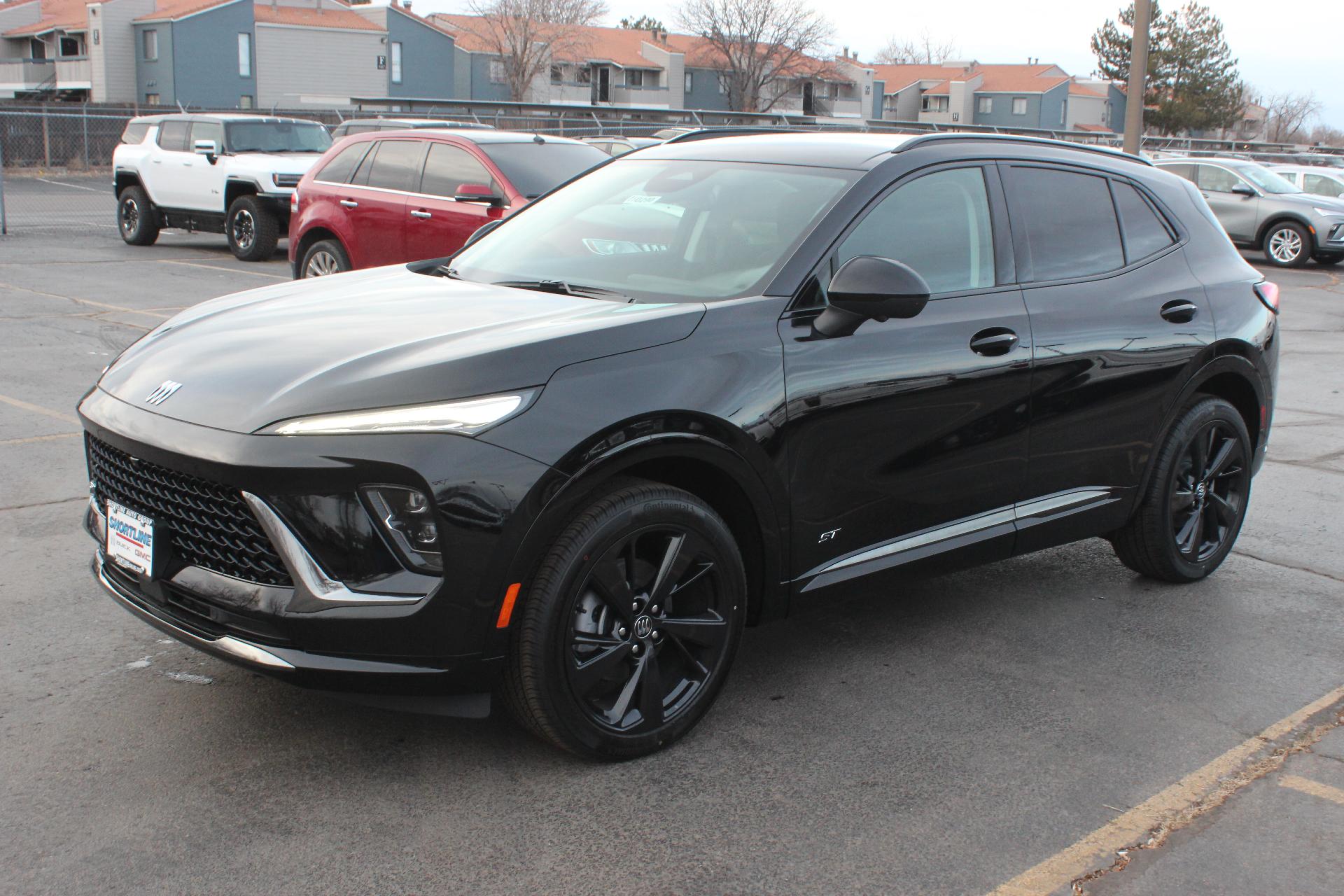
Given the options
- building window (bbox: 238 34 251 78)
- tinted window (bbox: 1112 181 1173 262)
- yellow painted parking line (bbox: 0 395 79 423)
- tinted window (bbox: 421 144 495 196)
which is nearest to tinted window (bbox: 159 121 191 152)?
tinted window (bbox: 421 144 495 196)

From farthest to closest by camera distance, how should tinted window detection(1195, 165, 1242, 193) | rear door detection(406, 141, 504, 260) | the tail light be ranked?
tinted window detection(1195, 165, 1242, 193)
rear door detection(406, 141, 504, 260)
the tail light

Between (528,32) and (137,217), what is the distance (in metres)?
56.7

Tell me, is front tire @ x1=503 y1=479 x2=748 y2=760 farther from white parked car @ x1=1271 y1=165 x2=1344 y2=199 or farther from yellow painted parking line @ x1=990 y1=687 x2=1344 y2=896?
white parked car @ x1=1271 y1=165 x2=1344 y2=199

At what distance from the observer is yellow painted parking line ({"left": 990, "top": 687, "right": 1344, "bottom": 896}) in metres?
3.07

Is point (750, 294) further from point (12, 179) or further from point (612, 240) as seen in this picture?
point (12, 179)

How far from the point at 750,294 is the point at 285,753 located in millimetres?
1865

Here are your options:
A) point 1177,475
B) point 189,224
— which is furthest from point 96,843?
point 189,224

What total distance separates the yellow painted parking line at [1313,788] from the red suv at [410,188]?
26.2 ft

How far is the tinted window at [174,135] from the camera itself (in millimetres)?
17812

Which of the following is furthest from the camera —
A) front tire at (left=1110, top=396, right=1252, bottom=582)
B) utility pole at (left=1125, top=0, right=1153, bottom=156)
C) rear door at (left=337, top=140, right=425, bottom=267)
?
utility pole at (left=1125, top=0, right=1153, bottom=156)

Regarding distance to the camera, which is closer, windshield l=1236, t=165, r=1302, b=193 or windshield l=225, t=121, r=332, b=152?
windshield l=225, t=121, r=332, b=152

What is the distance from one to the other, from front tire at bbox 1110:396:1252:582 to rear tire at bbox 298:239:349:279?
318 inches

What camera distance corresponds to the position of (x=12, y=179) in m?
32.6

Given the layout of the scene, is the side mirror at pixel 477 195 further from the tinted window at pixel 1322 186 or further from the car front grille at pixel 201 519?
the tinted window at pixel 1322 186
